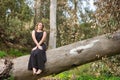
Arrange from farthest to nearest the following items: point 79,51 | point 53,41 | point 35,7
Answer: point 35,7, point 53,41, point 79,51

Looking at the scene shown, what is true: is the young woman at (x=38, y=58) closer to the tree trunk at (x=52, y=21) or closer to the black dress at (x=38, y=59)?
the black dress at (x=38, y=59)

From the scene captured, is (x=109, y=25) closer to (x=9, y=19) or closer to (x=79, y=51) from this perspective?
(x=79, y=51)

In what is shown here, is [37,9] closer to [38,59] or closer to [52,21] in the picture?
[52,21]

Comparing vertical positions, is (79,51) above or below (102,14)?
below

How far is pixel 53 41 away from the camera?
24703 millimetres

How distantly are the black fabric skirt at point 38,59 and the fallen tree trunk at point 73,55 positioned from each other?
116mm

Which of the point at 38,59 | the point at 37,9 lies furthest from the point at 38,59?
the point at 37,9

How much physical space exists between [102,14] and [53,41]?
13.7 meters

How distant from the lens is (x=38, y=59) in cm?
1095

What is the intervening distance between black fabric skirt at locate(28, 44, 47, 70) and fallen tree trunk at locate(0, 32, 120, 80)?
0.12 metres

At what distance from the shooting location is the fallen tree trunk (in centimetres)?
1090

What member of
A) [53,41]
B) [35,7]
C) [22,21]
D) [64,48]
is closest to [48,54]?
[64,48]

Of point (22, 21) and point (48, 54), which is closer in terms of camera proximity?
point (48, 54)

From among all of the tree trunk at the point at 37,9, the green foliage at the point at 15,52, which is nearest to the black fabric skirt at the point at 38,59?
the green foliage at the point at 15,52
